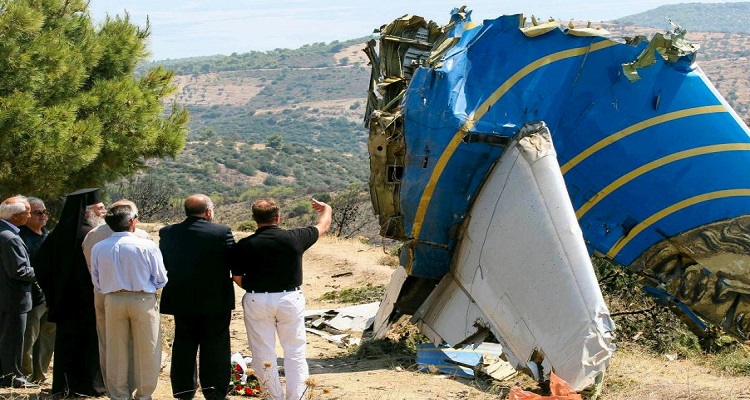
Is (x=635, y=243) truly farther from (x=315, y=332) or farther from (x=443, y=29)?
(x=315, y=332)

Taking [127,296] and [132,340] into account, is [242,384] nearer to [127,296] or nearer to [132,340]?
[132,340]

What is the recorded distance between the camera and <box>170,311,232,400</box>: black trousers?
314 inches

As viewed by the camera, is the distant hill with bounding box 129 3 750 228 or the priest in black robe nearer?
the priest in black robe

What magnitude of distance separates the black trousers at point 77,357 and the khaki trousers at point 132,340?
0.51 m

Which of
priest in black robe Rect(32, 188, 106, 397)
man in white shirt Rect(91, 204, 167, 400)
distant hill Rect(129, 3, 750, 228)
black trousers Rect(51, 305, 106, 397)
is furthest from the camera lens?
distant hill Rect(129, 3, 750, 228)

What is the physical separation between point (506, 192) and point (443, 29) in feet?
9.95

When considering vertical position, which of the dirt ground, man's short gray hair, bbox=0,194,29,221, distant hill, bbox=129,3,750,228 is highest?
man's short gray hair, bbox=0,194,29,221

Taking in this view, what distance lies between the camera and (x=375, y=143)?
389 inches

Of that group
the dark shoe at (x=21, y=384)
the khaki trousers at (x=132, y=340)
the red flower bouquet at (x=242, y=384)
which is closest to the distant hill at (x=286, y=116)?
the red flower bouquet at (x=242, y=384)

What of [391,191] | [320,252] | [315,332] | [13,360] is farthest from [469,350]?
[320,252]

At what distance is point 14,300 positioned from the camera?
8.62 m

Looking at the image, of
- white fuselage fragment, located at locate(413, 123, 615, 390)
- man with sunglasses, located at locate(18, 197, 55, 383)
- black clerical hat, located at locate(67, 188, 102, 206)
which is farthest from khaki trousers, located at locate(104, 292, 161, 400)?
white fuselage fragment, located at locate(413, 123, 615, 390)

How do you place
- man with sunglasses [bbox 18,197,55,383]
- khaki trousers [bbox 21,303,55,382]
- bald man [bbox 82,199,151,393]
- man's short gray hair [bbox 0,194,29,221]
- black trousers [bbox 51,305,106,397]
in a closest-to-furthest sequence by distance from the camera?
Answer: bald man [bbox 82,199,151,393]
black trousers [bbox 51,305,106,397]
man's short gray hair [bbox 0,194,29,221]
man with sunglasses [bbox 18,197,55,383]
khaki trousers [bbox 21,303,55,382]

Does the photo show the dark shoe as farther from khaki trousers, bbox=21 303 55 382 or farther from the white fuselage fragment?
the white fuselage fragment
